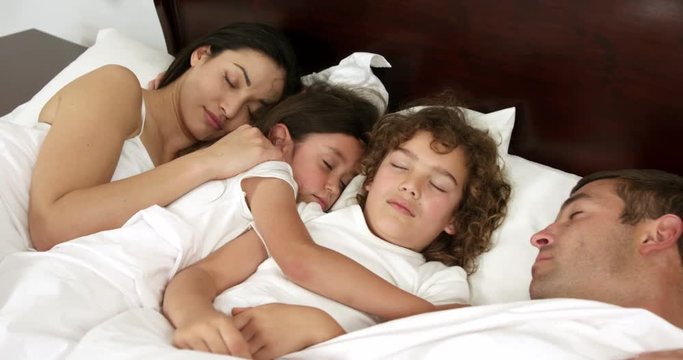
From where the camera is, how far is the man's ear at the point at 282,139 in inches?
64.6

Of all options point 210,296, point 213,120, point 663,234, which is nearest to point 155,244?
point 210,296

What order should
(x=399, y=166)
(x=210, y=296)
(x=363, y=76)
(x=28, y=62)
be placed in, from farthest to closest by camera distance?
(x=28, y=62) → (x=363, y=76) → (x=399, y=166) → (x=210, y=296)

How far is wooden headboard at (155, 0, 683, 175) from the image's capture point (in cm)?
139

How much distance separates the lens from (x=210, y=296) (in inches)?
48.4

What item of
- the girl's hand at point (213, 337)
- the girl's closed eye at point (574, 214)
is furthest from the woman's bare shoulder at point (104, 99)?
the girl's closed eye at point (574, 214)

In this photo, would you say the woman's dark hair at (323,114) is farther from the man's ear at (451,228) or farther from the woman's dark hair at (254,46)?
the man's ear at (451,228)

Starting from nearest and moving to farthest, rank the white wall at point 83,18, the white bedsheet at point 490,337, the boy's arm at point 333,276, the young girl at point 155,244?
1. the white bedsheet at point 490,337
2. the young girl at point 155,244
3. the boy's arm at point 333,276
4. the white wall at point 83,18

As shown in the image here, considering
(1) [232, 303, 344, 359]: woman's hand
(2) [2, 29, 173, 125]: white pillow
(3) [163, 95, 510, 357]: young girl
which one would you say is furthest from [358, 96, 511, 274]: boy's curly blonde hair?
(2) [2, 29, 173, 125]: white pillow

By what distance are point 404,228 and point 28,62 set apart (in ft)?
6.21

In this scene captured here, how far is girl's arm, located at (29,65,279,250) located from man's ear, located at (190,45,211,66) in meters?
0.31

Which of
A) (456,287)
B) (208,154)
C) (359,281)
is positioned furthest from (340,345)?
(208,154)

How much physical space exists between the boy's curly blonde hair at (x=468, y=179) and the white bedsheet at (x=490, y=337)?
0.47 metres

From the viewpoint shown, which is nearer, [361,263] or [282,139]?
[361,263]

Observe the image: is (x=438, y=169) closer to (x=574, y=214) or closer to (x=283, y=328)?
(x=574, y=214)
